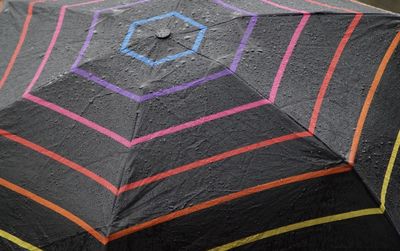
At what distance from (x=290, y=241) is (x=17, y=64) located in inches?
50.8

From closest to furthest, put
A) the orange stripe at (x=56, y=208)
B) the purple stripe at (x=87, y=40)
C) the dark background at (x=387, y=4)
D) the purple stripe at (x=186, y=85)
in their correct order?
1. the orange stripe at (x=56, y=208)
2. the purple stripe at (x=186, y=85)
3. the purple stripe at (x=87, y=40)
4. the dark background at (x=387, y=4)

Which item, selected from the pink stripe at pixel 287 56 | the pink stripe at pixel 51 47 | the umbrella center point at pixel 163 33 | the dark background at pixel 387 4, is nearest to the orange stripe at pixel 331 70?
the pink stripe at pixel 287 56

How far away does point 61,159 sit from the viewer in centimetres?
207

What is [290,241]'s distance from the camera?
209 centimetres

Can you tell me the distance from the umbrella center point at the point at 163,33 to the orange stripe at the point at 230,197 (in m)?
0.65

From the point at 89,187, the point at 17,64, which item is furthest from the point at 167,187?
the point at 17,64

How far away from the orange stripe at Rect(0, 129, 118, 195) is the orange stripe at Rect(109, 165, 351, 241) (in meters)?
0.15

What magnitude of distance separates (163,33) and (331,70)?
2.17 ft

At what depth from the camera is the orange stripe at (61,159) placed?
2016 mm

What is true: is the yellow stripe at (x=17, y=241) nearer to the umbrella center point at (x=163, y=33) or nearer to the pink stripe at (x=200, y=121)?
the pink stripe at (x=200, y=121)

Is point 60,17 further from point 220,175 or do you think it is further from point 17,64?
point 220,175

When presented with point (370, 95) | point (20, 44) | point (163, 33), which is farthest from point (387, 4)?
point (20, 44)

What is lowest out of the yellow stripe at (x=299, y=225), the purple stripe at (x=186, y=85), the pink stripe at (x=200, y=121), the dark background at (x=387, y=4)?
the yellow stripe at (x=299, y=225)

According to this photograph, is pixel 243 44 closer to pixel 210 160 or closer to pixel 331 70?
pixel 331 70
